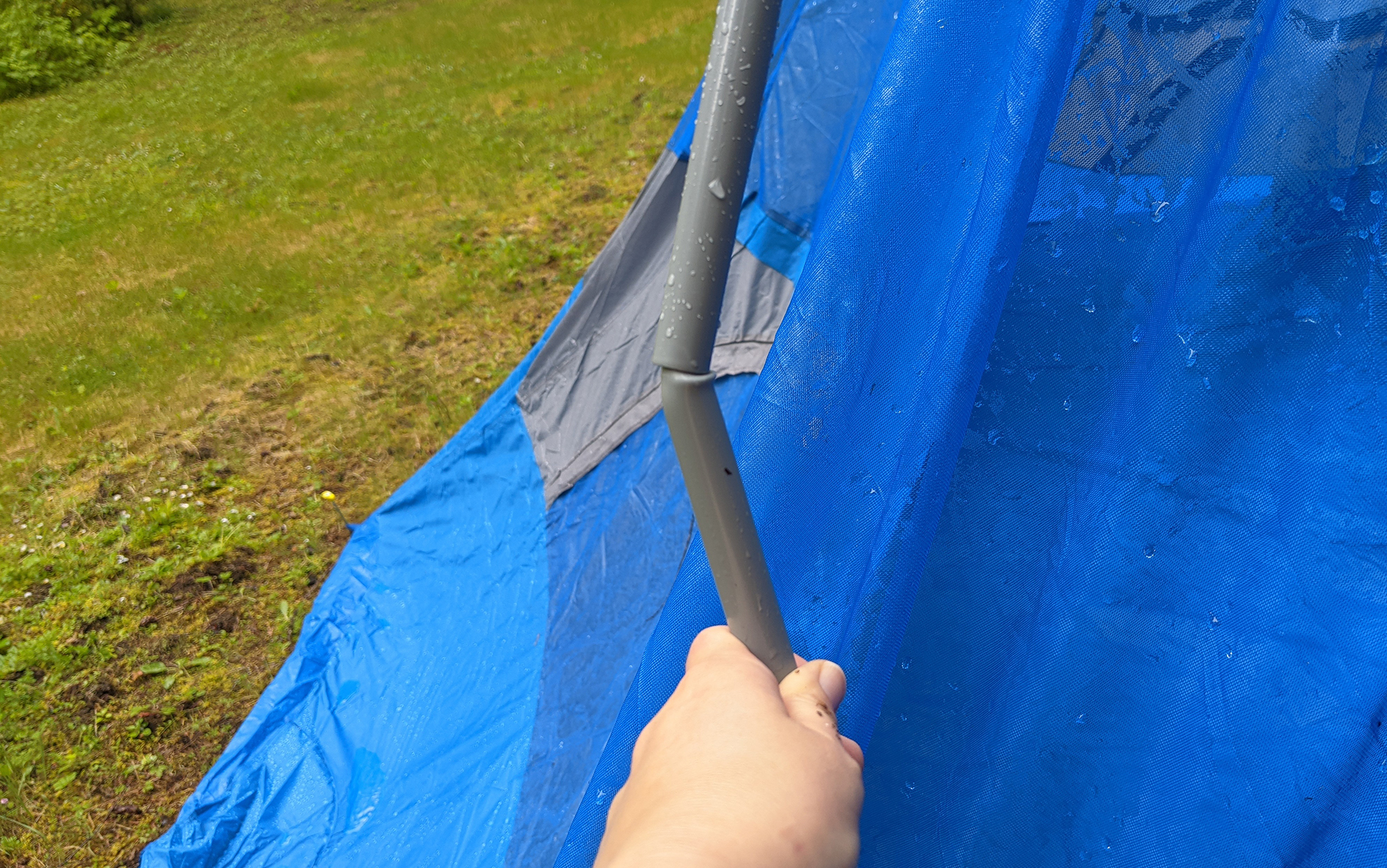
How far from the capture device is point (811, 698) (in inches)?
22.5

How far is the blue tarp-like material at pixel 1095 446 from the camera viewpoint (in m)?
0.75

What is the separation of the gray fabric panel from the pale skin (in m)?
1.47

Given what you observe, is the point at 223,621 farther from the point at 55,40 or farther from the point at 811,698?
Answer: the point at 55,40

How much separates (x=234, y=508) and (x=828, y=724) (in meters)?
3.20

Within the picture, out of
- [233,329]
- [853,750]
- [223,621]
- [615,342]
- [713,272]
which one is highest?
[713,272]

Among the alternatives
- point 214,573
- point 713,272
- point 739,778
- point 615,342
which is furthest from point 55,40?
point 739,778

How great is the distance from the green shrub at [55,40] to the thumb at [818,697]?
40.6 feet

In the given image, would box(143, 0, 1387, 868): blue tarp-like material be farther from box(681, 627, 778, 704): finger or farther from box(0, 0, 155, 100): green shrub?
box(0, 0, 155, 100): green shrub

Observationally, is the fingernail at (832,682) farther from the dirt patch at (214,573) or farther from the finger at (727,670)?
the dirt patch at (214,573)

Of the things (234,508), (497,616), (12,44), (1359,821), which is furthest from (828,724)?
(12,44)

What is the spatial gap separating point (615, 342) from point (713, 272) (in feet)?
6.41

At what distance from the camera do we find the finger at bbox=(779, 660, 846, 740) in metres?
0.55

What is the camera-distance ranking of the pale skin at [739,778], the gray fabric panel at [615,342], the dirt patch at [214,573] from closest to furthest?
the pale skin at [739,778]
the gray fabric panel at [615,342]
the dirt patch at [214,573]

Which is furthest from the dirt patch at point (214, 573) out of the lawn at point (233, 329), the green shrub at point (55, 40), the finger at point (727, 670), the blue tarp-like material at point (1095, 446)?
the green shrub at point (55, 40)
